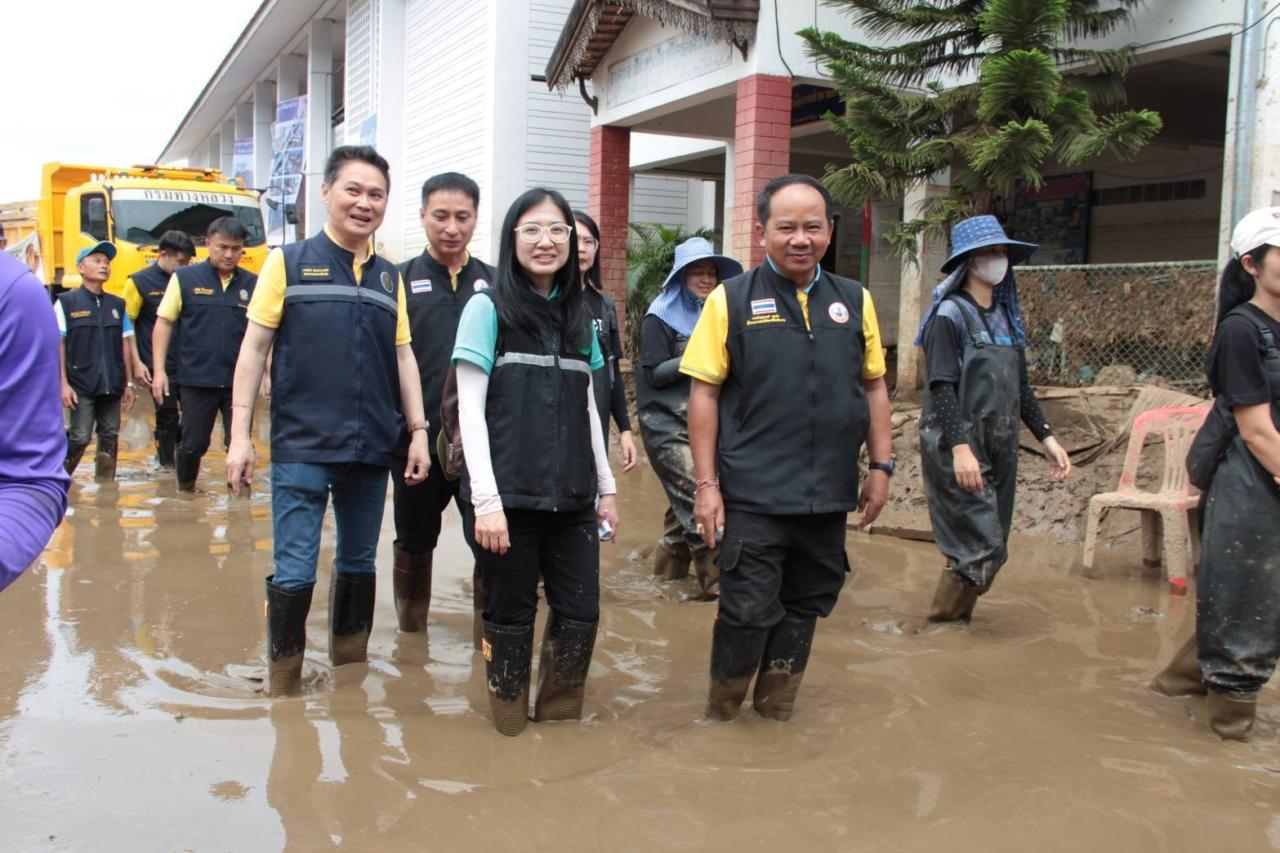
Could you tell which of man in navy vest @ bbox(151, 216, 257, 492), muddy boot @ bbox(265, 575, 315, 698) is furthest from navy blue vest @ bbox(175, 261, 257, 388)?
muddy boot @ bbox(265, 575, 315, 698)

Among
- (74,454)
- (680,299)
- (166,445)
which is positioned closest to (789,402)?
(680,299)

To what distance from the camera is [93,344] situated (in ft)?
27.9

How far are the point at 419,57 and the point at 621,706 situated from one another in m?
18.5

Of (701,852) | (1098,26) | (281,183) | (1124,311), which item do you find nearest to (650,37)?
(1098,26)

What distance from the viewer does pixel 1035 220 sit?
1487cm

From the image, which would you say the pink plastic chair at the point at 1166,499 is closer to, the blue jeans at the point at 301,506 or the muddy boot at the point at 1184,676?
the muddy boot at the point at 1184,676

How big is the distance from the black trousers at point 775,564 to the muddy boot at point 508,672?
678 millimetres

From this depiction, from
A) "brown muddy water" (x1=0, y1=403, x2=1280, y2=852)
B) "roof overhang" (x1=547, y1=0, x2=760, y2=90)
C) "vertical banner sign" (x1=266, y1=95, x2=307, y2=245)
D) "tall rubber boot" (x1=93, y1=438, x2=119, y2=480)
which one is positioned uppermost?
"vertical banner sign" (x1=266, y1=95, x2=307, y2=245)

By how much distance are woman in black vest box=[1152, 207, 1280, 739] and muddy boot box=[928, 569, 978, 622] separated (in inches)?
51.7

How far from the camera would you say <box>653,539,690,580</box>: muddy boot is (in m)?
5.97

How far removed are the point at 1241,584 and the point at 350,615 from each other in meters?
3.20

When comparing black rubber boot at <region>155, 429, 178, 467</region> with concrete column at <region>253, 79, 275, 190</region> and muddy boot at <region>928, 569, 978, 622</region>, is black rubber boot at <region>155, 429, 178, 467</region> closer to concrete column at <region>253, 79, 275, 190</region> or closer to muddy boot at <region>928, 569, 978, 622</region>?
muddy boot at <region>928, 569, 978, 622</region>

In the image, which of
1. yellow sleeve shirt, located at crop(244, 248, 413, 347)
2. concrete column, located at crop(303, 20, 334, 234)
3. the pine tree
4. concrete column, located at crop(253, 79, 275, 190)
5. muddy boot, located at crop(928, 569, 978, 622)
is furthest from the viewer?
concrete column, located at crop(253, 79, 275, 190)

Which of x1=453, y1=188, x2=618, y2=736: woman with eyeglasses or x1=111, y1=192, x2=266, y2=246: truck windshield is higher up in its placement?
x1=111, y1=192, x2=266, y2=246: truck windshield
